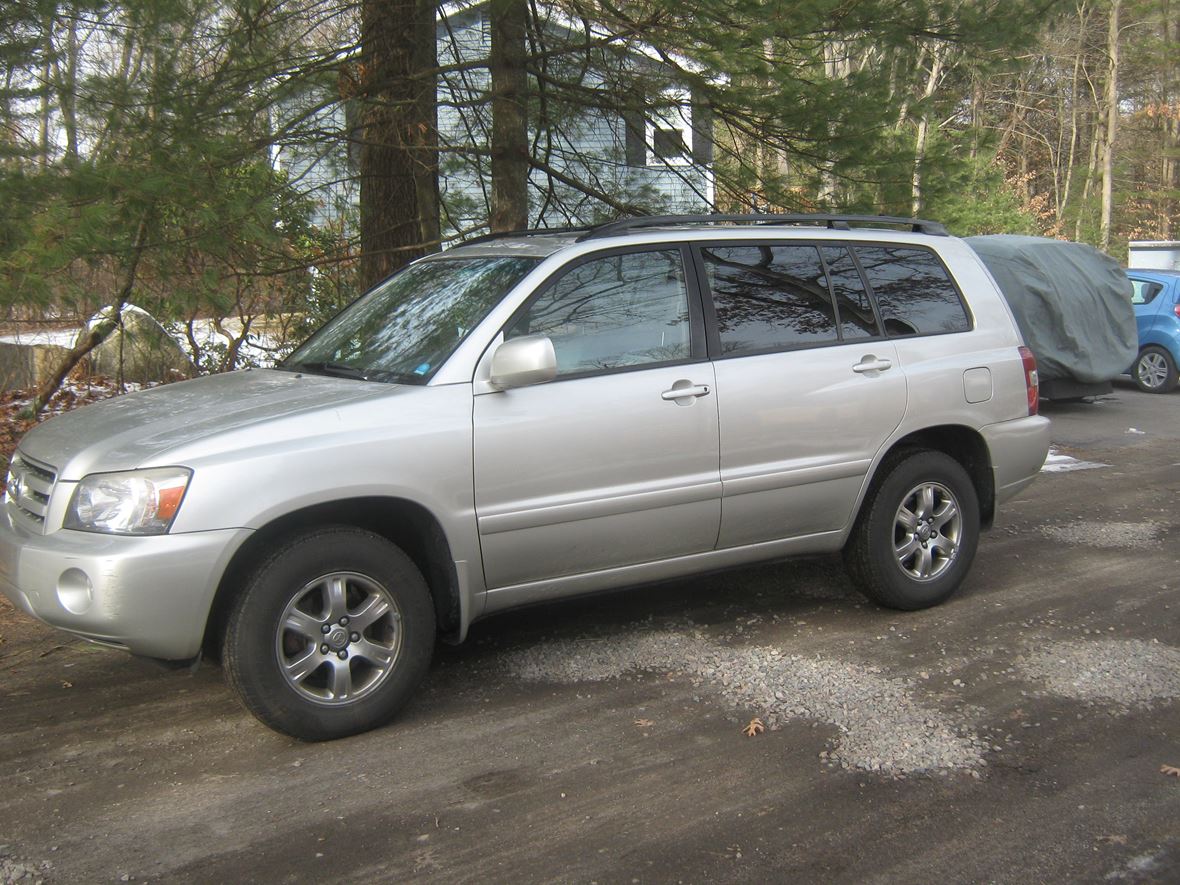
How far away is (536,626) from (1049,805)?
103 inches

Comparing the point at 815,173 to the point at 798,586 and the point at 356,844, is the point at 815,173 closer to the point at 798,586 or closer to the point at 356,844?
the point at 798,586

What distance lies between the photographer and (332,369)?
5246 millimetres

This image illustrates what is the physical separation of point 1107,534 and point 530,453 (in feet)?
15.4

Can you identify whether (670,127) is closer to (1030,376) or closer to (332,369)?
(1030,376)

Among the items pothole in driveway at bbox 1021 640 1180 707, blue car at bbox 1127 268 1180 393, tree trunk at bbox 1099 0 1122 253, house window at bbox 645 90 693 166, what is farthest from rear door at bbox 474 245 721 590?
tree trunk at bbox 1099 0 1122 253

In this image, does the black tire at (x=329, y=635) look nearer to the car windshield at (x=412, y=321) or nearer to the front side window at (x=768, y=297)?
the car windshield at (x=412, y=321)

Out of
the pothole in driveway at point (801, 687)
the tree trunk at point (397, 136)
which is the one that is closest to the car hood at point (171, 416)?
the pothole in driveway at point (801, 687)

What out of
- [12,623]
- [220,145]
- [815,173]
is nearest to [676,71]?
[815,173]

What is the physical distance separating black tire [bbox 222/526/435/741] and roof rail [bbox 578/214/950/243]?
1737 mm

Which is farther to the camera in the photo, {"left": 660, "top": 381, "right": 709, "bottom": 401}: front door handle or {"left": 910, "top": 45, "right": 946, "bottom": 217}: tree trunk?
{"left": 910, "top": 45, "right": 946, "bottom": 217}: tree trunk

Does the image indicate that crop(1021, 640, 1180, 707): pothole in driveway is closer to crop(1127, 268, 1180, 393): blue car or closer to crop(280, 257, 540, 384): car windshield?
crop(280, 257, 540, 384): car windshield

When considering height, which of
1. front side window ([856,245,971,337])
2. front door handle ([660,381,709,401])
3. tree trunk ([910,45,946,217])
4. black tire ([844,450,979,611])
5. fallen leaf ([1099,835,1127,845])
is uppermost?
tree trunk ([910,45,946,217])

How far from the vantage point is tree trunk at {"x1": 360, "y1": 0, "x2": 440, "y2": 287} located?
854cm

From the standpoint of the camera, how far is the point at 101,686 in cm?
511
